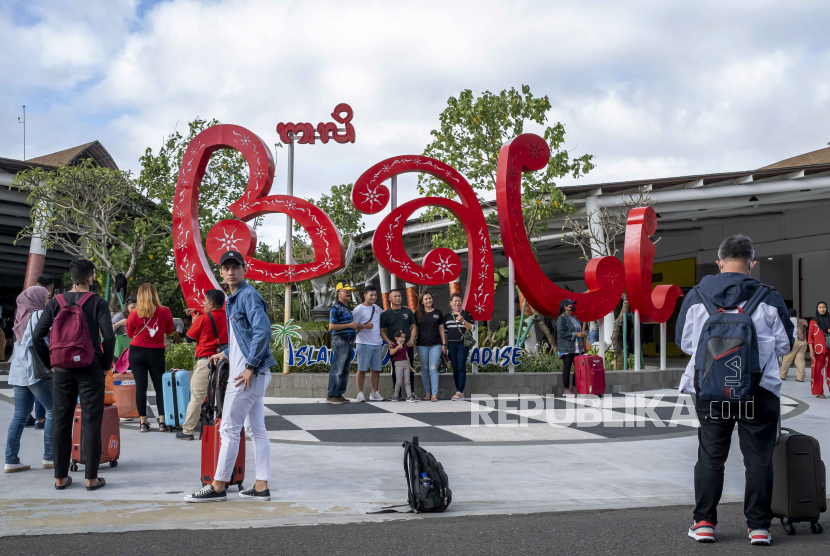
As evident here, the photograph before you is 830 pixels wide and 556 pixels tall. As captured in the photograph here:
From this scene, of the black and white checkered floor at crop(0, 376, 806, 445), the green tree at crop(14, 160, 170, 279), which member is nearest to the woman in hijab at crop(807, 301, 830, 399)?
the black and white checkered floor at crop(0, 376, 806, 445)

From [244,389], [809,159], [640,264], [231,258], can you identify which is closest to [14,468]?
[244,389]

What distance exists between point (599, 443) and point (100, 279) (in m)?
21.4

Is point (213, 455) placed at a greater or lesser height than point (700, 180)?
lesser

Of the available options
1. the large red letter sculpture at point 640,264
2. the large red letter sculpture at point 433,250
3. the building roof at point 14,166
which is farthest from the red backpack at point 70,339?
the building roof at point 14,166

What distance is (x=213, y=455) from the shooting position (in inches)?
209

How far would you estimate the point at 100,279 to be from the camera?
83.4 feet

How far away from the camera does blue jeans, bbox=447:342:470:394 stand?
1166 cm

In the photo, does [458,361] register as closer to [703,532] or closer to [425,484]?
[425,484]

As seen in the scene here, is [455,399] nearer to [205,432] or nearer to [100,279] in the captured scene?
[205,432]

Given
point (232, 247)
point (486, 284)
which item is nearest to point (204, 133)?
point (232, 247)

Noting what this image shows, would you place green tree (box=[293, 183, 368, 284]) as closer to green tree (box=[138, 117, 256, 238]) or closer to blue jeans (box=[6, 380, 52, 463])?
green tree (box=[138, 117, 256, 238])

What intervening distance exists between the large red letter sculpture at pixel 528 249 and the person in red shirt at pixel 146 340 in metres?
6.35

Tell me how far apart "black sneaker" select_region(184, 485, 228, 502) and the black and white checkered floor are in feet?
8.29

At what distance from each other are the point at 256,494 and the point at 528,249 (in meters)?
8.59
